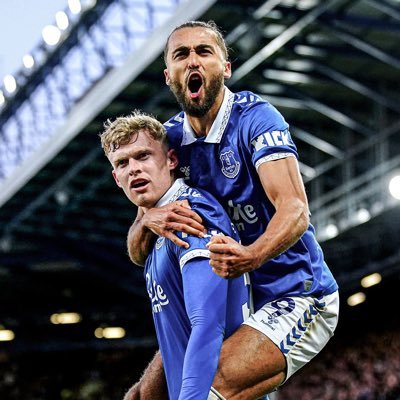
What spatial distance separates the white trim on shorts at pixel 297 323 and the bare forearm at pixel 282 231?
0.41 m

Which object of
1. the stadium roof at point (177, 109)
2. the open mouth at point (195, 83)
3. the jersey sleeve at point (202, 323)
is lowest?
the jersey sleeve at point (202, 323)

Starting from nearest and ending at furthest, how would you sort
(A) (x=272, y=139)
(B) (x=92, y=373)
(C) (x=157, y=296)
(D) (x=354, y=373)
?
(A) (x=272, y=139)
(C) (x=157, y=296)
(D) (x=354, y=373)
(B) (x=92, y=373)

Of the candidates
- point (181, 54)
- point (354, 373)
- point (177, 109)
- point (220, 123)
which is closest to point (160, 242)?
point (220, 123)

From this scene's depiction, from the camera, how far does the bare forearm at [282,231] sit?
4.30 metres

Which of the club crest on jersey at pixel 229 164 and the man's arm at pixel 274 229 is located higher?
the club crest on jersey at pixel 229 164

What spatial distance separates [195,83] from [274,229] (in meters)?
0.80

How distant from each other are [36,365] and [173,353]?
26758 mm

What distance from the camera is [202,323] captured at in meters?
4.31

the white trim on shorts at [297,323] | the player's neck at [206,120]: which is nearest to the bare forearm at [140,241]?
the player's neck at [206,120]

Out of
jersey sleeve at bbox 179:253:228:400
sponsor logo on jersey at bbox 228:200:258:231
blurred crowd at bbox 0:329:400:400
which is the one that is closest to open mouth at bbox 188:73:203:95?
sponsor logo on jersey at bbox 228:200:258:231

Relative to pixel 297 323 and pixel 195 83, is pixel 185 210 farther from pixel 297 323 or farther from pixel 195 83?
pixel 297 323

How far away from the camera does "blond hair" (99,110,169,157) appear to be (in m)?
4.75

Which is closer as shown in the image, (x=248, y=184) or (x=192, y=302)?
(x=192, y=302)

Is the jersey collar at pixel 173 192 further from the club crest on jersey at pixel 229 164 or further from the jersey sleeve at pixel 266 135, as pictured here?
the jersey sleeve at pixel 266 135
